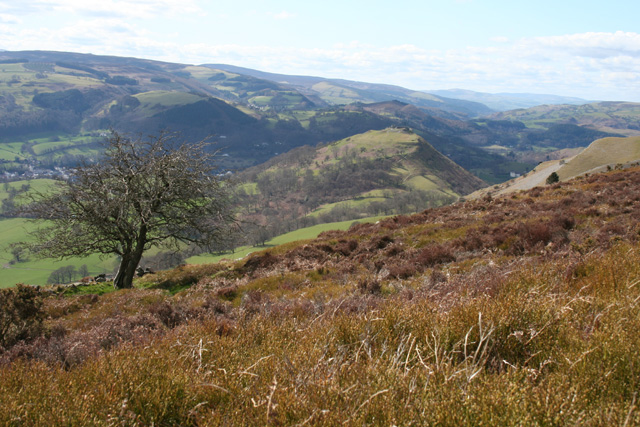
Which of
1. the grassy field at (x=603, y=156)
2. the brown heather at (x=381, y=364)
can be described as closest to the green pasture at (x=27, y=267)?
the brown heather at (x=381, y=364)

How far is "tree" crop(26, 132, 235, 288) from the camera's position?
15570 millimetres

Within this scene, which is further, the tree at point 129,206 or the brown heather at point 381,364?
the tree at point 129,206

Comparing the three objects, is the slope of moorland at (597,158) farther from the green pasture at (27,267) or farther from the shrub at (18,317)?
the green pasture at (27,267)

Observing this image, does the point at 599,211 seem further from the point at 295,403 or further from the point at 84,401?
the point at 84,401

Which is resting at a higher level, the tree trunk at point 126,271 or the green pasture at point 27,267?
the tree trunk at point 126,271

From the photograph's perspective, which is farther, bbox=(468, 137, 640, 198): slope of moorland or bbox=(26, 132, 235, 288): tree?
bbox=(468, 137, 640, 198): slope of moorland

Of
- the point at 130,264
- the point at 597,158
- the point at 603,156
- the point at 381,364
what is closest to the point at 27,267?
the point at 130,264

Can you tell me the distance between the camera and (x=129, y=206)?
53.0 feet

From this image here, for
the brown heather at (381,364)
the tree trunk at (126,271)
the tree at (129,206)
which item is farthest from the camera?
the tree trunk at (126,271)

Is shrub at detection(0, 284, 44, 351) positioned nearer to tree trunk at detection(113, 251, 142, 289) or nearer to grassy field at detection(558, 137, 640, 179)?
tree trunk at detection(113, 251, 142, 289)

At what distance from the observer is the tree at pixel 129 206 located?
15570 mm

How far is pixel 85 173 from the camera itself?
15.9 meters

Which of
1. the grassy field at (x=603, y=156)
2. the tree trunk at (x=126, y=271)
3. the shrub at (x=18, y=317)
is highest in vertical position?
the grassy field at (x=603, y=156)

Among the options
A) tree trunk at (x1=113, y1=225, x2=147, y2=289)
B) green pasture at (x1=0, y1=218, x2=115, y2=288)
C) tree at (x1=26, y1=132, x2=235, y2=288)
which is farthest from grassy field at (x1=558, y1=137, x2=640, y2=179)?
green pasture at (x1=0, y1=218, x2=115, y2=288)
